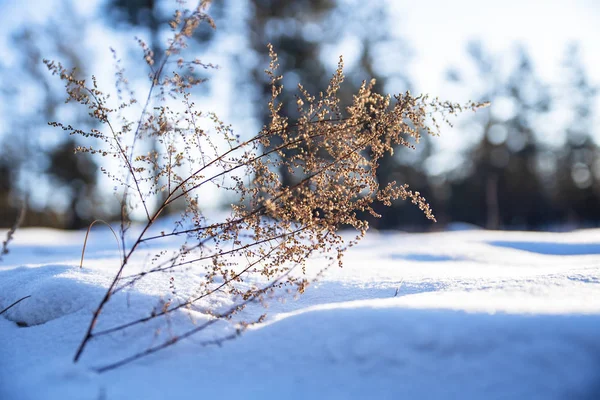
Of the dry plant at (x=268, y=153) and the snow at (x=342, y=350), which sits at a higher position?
the dry plant at (x=268, y=153)

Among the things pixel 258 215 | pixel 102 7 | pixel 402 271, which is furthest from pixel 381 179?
pixel 258 215

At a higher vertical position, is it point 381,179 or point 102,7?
point 102,7

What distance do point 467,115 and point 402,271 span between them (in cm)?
1923

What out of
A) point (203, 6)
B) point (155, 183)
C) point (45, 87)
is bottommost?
point (155, 183)

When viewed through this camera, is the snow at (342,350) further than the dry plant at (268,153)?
No

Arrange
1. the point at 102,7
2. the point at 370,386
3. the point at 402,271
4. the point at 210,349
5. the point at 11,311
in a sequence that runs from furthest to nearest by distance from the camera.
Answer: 1. the point at 102,7
2. the point at 402,271
3. the point at 11,311
4. the point at 210,349
5. the point at 370,386

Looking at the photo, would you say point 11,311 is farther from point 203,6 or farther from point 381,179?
point 381,179

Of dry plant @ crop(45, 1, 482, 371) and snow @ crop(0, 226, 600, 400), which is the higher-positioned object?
dry plant @ crop(45, 1, 482, 371)

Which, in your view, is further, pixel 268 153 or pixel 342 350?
pixel 268 153

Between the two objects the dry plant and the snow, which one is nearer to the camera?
the snow

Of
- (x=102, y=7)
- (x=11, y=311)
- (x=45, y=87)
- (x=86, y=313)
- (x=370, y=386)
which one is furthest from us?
(x=45, y=87)

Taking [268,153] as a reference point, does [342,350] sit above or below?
below

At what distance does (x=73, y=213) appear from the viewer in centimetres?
1656

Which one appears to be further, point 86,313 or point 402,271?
point 402,271
